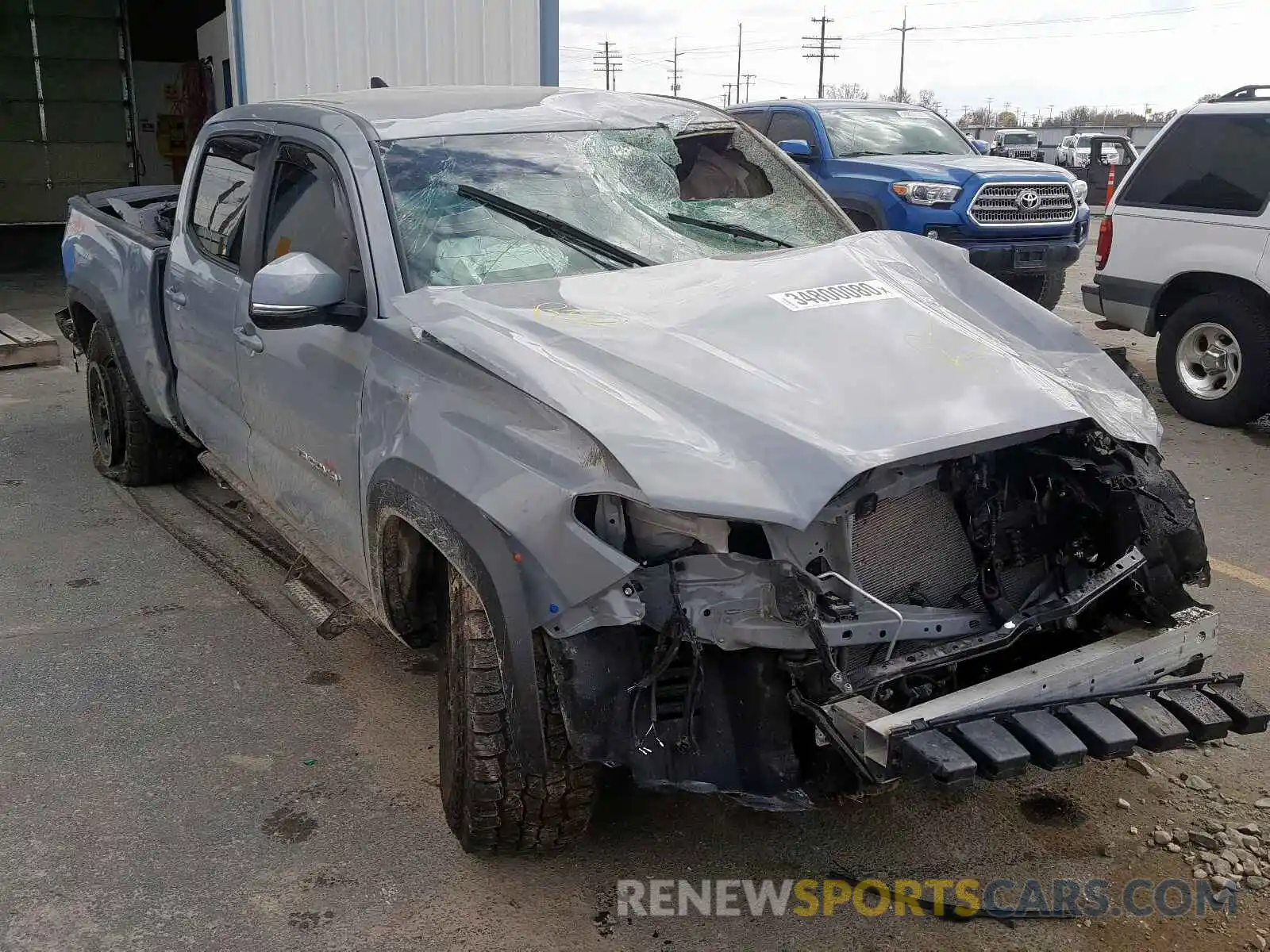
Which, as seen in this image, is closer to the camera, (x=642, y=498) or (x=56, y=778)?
(x=642, y=498)

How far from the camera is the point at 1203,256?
7348 millimetres

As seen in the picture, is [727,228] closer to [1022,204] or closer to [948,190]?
[948,190]

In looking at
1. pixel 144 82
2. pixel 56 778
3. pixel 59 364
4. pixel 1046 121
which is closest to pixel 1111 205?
pixel 56 778

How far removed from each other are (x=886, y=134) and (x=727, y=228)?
8114 millimetres

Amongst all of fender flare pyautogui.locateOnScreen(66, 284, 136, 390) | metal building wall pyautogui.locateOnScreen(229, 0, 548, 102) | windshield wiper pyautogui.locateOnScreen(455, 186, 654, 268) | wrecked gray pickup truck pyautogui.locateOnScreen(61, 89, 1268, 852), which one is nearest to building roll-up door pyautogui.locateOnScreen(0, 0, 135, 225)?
metal building wall pyautogui.locateOnScreen(229, 0, 548, 102)

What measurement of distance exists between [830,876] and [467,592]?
1169mm

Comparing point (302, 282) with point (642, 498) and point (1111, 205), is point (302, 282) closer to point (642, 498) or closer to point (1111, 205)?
point (642, 498)

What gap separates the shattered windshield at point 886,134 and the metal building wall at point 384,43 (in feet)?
9.39

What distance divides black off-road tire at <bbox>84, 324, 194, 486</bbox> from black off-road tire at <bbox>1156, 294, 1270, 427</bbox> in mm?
6152

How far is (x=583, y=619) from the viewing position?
250 cm

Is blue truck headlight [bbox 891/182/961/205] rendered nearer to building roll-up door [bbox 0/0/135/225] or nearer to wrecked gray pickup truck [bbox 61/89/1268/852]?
wrecked gray pickup truck [bbox 61/89/1268/852]

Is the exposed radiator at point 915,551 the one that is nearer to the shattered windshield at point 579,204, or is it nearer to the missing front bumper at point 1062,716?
the missing front bumper at point 1062,716

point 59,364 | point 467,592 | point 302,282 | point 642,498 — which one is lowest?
point 59,364

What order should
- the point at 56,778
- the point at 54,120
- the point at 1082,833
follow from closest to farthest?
the point at 1082,833
the point at 56,778
the point at 54,120
